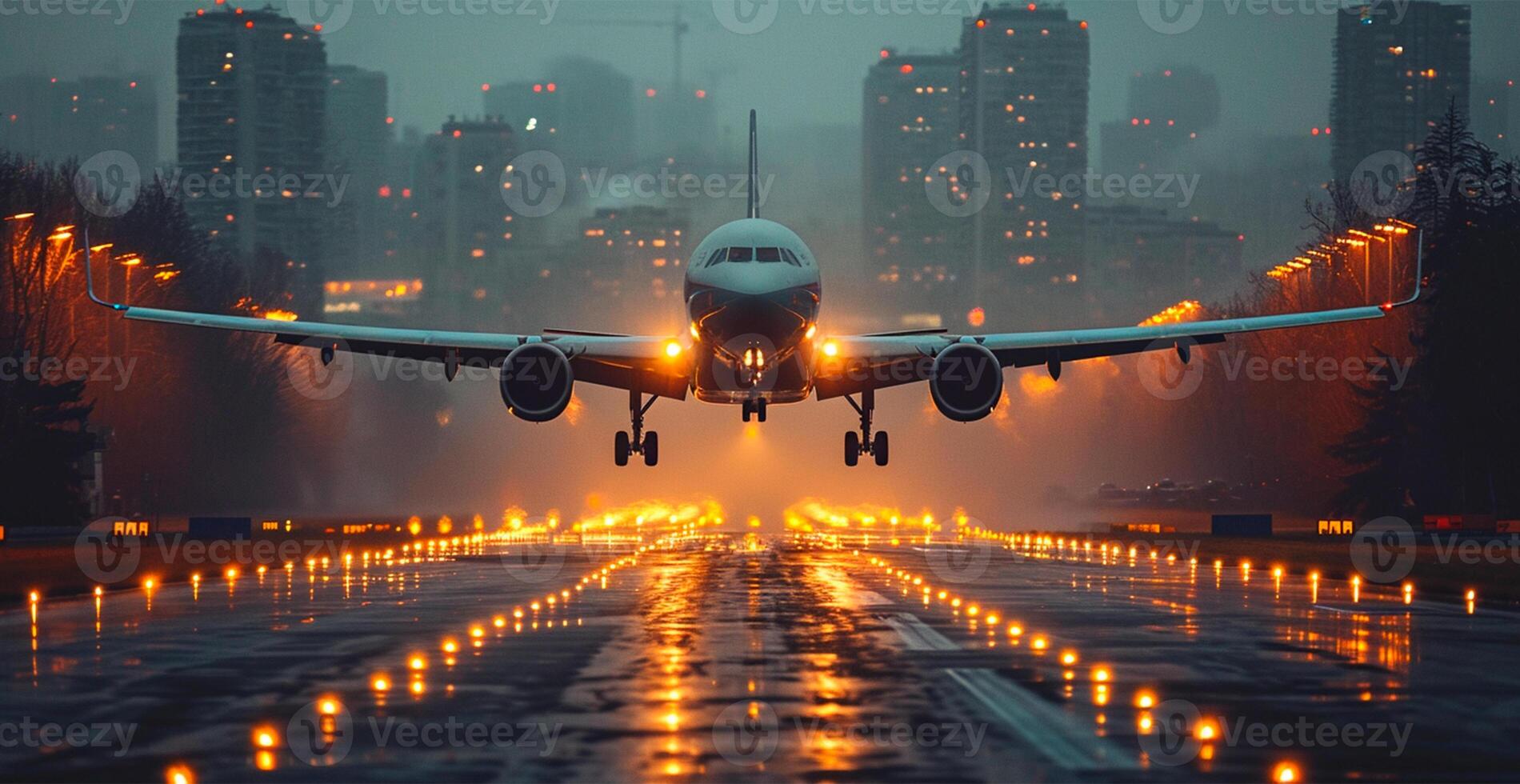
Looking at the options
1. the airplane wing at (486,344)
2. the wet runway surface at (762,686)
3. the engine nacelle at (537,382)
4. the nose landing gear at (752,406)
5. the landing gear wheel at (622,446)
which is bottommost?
the wet runway surface at (762,686)

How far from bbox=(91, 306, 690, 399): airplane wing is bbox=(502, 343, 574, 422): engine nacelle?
2.67ft

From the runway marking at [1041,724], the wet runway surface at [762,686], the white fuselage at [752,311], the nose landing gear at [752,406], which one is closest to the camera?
the runway marking at [1041,724]

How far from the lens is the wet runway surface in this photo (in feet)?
55.1

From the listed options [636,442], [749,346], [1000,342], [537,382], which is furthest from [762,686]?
[636,442]

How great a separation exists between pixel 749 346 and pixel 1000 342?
25.8ft

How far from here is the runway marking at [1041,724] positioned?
16656 millimetres

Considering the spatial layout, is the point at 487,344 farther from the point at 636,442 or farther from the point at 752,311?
the point at 752,311

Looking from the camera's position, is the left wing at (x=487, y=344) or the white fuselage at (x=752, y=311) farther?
the left wing at (x=487, y=344)

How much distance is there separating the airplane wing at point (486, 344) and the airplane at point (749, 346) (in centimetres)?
5

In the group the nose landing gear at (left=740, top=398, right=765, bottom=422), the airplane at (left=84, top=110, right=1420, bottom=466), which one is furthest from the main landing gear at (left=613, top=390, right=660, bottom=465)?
the nose landing gear at (left=740, top=398, right=765, bottom=422)

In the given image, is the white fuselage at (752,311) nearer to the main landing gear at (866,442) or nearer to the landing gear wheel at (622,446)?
the landing gear wheel at (622,446)

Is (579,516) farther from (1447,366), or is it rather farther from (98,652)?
(98,652)

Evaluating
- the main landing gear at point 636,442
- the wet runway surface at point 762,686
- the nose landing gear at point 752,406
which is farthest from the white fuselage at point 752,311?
the main landing gear at point 636,442

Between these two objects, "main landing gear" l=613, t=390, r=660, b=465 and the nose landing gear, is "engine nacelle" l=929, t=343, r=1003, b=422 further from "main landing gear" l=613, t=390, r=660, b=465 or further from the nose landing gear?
"main landing gear" l=613, t=390, r=660, b=465
